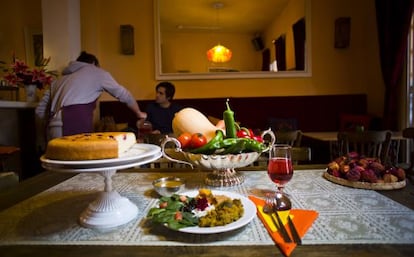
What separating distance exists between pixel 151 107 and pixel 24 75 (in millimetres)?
1284

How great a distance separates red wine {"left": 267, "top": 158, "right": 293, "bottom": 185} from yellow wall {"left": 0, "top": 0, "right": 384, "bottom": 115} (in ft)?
10.5

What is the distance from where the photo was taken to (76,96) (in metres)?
2.42

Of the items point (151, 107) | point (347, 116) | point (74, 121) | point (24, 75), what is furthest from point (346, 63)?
point (24, 75)

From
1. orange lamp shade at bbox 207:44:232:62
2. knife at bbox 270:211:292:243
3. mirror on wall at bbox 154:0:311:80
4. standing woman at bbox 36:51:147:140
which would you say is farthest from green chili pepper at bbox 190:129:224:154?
orange lamp shade at bbox 207:44:232:62

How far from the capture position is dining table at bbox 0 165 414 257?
613 mm

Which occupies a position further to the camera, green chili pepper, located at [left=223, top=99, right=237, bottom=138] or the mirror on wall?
the mirror on wall

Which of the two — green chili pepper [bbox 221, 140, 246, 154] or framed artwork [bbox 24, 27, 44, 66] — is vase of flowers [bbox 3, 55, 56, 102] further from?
green chili pepper [bbox 221, 140, 246, 154]

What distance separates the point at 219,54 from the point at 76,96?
7.02 ft

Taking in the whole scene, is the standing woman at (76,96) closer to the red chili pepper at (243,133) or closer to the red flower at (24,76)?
the red flower at (24,76)

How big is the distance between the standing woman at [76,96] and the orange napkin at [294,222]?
6.18 ft

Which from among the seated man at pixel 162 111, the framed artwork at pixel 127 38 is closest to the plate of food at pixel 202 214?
the seated man at pixel 162 111

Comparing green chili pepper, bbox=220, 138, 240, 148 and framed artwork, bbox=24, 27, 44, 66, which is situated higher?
framed artwork, bbox=24, 27, 44, 66

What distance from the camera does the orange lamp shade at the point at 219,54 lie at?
4027 mm

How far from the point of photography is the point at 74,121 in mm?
2463
